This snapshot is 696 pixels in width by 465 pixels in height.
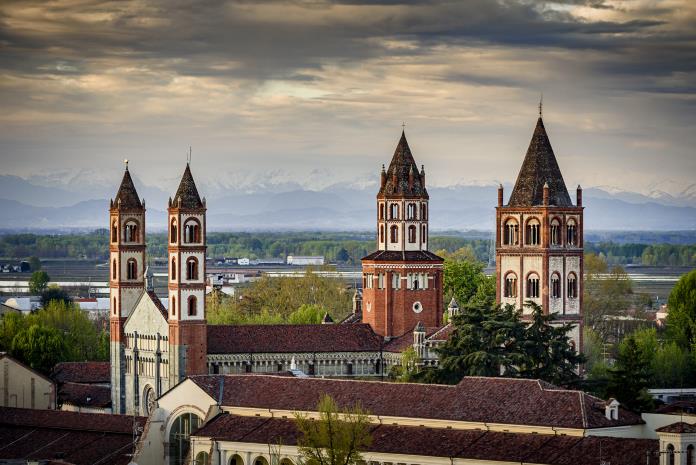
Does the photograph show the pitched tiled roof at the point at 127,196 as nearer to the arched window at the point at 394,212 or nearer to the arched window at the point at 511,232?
the arched window at the point at 394,212

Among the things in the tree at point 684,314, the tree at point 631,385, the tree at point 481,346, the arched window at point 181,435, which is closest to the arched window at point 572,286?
the tree at point 481,346

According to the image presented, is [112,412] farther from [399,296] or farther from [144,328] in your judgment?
[399,296]

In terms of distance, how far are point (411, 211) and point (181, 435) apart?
2782 cm

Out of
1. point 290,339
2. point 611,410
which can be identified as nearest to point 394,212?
point 290,339

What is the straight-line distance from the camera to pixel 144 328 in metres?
110

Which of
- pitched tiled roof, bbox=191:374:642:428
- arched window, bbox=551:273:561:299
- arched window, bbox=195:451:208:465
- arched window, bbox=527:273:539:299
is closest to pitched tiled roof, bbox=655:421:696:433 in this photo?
pitched tiled roof, bbox=191:374:642:428

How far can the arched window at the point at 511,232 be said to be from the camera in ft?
366

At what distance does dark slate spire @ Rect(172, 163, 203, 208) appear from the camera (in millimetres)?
107562

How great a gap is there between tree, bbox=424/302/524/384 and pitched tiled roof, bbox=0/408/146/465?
15230 millimetres

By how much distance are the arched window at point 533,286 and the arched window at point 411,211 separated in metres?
8.86

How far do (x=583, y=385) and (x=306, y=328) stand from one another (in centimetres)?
1877

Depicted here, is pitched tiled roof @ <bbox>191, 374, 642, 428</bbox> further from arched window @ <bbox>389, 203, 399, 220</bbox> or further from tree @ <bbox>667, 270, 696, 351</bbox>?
tree @ <bbox>667, 270, 696, 351</bbox>

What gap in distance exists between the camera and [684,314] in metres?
139

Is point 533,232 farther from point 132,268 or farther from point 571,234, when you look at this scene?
point 132,268
